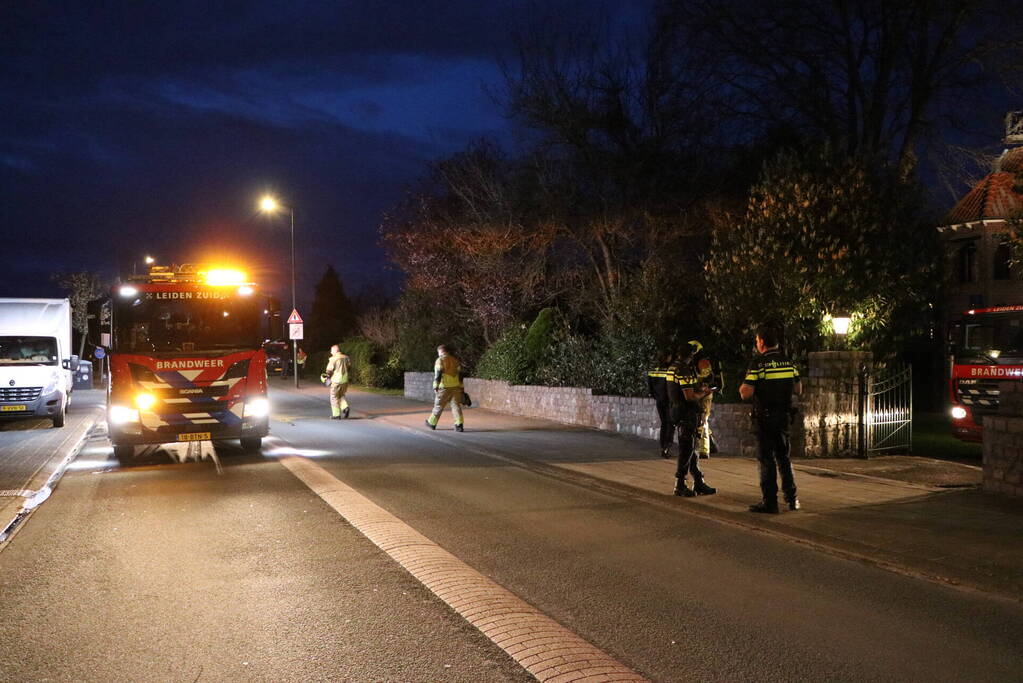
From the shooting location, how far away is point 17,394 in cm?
1914

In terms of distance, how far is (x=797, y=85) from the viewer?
73.4 ft

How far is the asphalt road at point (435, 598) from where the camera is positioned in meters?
5.03

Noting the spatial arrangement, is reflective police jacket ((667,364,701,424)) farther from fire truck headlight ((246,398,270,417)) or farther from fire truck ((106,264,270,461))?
fire truck ((106,264,270,461))

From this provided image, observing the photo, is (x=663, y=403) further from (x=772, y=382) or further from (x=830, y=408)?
(x=772, y=382)

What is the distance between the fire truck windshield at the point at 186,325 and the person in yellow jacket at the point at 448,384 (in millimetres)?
4678

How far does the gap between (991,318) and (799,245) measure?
11.3ft

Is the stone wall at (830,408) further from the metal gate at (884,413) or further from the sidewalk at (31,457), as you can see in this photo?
the sidewalk at (31,457)

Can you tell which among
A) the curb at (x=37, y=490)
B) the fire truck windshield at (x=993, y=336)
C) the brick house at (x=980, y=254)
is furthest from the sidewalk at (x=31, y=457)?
the brick house at (x=980, y=254)

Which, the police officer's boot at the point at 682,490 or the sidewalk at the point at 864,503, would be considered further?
the police officer's boot at the point at 682,490

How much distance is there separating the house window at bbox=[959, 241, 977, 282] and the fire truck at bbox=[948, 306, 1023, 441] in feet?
56.5

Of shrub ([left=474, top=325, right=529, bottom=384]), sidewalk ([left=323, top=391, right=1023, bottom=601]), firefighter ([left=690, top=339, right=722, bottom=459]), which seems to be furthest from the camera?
shrub ([left=474, top=325, right=529, bottom=384])

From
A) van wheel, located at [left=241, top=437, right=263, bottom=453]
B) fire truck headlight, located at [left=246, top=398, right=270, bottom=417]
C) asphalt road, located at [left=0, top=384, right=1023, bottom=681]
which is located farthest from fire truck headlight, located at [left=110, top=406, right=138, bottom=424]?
asphalt road, located at [left=0, top=384, right=1023, bottom=681]

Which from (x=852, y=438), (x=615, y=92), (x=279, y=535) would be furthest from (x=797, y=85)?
(x=279, y=535)

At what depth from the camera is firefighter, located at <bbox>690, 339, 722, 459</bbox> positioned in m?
12.1
